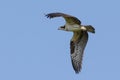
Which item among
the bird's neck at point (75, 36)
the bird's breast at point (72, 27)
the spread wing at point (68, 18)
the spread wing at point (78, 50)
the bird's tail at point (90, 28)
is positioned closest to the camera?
the spread wing at point (68, 18)

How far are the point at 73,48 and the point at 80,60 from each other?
0.71m

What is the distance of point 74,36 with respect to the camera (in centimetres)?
2284

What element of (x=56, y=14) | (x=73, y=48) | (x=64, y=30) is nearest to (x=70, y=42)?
(x=73, y=48)

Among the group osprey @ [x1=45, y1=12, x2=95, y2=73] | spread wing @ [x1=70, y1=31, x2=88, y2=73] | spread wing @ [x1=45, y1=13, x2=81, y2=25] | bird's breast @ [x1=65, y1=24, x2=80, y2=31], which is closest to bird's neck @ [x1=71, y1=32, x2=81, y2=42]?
osprey @ [x1=45, y1=12, x2=95, y2=73]

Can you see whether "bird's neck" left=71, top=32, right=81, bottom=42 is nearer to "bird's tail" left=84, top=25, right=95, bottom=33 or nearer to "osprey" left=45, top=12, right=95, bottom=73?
"osprey" left=45, top=12, right=95, bottom=73

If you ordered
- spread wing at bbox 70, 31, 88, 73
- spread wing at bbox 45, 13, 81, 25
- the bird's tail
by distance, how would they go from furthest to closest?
1. spread wing at bbox 70, 31, 88, 73
2. the bird's tail
3. spread wing at bbox 45, 13, 81, 25

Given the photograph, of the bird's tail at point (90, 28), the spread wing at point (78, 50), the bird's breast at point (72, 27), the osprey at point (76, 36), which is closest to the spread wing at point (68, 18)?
the osprey at point (76, 36)

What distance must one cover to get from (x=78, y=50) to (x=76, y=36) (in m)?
0.70

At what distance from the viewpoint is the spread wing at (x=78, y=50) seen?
22375 millimetres

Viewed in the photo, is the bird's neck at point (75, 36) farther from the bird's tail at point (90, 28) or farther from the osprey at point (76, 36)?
the bird's tail at point (90, 28)

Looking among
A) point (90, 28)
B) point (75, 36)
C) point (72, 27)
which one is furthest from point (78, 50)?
point (90, 28)

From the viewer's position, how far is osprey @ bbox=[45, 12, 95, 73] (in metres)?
20.4

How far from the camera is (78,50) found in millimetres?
23047

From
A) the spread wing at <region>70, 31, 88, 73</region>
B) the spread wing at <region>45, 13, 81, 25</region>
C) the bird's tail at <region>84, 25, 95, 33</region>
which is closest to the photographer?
the spread wing at <region>45, 13, 81, 25</region>
